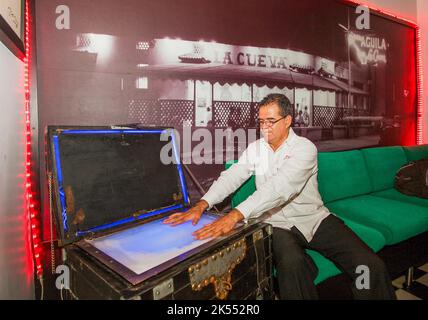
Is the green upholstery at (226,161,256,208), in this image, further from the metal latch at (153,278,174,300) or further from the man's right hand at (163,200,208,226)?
the metal latch at (153,278,174,300)

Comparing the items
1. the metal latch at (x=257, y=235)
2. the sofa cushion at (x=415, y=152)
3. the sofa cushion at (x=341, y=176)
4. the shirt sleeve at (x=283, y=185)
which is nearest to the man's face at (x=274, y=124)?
the shirt sleeve at (x=283, y=185)

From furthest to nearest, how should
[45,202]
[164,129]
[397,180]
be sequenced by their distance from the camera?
[397,180], [45,202], [164,129]

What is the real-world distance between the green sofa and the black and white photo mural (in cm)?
41

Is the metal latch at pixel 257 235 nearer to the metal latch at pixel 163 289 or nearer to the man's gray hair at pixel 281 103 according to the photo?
the metal latch at pixel 163 289

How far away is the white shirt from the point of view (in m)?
1.62

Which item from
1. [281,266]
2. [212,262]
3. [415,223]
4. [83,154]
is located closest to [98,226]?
[83,154]

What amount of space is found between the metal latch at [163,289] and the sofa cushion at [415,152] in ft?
12.8

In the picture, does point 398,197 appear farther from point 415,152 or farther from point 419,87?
point 419,87

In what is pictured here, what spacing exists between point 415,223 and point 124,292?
256cm

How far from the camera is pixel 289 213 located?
1863 millimetres

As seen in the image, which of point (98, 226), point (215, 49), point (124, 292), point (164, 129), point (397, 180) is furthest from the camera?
point (397, 180)

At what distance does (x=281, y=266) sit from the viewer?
1534 mm

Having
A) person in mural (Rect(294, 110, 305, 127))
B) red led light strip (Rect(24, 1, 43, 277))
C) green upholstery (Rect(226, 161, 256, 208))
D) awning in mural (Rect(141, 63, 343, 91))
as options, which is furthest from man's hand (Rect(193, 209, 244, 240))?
person in mural (Rect(294, 110, 305, 127))
